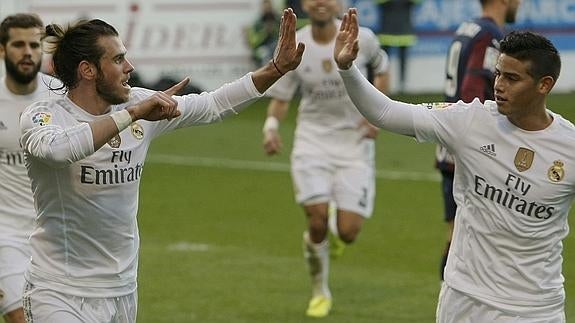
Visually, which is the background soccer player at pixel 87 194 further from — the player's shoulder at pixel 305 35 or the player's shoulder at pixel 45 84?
the player's shoulder at pixel 305 35

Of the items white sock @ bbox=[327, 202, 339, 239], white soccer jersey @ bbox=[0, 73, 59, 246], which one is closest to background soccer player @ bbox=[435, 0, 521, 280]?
white sock @ bbox=[327, 202, 339, 239]

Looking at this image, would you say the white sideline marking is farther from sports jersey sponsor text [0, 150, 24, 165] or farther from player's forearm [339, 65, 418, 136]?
player's forearm [339, 65, 418, 136]

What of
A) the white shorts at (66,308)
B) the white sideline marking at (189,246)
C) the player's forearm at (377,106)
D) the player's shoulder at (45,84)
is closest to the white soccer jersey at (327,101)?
the white sideline marking at (189,246)

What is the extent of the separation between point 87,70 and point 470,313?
220 cm

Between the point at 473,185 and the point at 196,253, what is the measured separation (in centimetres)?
772

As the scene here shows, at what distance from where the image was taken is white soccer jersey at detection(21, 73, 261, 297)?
698cm

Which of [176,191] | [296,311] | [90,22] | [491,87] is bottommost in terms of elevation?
[176,191]

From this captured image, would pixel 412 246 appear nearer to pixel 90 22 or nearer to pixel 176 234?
pixel 176 234

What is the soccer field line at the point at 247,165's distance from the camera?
19.7 meters

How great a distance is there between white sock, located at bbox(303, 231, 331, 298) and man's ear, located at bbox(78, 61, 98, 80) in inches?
200

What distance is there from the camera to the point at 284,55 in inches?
289

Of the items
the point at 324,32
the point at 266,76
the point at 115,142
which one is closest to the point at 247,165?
the point at 324,32

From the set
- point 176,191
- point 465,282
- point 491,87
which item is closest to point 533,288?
point 465,282

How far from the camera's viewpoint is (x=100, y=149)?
22.9 ft
